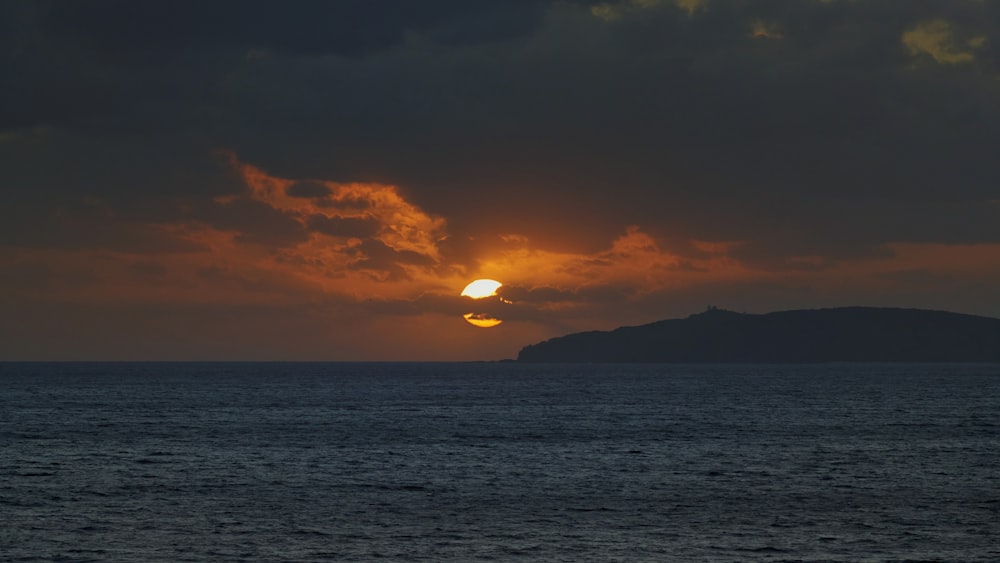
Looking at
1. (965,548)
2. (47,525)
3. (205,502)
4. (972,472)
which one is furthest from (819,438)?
(47,525)

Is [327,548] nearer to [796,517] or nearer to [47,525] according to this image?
[47,525]

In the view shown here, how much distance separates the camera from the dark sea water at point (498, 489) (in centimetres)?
4978

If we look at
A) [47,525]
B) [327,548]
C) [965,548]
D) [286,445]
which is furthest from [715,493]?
[286,445]

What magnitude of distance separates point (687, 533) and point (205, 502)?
2818cm

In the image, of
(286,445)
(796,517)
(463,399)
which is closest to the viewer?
(796,517)

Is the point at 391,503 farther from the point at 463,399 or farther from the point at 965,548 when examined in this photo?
the point at 463,399

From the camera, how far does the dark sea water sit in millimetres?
49781

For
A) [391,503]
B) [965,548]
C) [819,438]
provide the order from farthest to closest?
1. [819,438]
2. [391,503]
3. [965,548]

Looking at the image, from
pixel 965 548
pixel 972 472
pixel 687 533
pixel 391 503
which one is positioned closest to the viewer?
pixel 965 548

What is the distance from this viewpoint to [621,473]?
7569cm

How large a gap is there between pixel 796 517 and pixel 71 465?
52563 millimetres

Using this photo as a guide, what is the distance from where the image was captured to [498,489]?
222 ft

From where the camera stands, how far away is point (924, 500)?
62906 mm

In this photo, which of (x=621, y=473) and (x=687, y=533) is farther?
(x=621, y=473)
